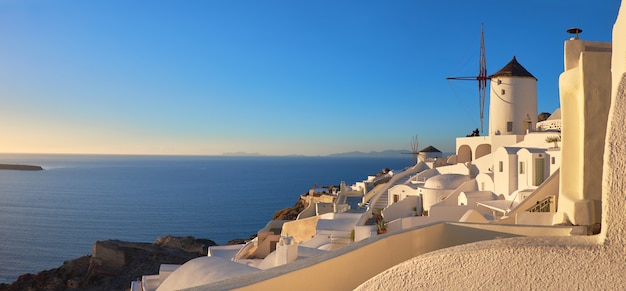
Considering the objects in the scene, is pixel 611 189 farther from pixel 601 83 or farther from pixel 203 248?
pixel 203 248

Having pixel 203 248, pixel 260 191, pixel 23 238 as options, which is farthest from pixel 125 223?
pixel 260 191

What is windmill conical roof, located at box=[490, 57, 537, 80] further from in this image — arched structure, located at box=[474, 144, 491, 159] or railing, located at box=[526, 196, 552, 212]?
railing, located at box=[526, 196, 552, 212]

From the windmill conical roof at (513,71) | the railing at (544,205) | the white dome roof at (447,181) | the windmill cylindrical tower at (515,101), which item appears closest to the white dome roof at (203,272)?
the railing at (544,205)

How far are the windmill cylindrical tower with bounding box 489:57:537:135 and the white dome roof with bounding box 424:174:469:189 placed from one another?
6.77 m

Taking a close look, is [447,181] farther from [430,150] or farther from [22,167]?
[22,167]

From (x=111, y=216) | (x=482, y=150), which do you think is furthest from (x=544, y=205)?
(x=111, y=216)

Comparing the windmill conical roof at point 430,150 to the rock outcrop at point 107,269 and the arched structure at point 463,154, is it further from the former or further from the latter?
the rock outcrop at point 107,269

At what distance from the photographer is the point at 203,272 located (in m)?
7.86

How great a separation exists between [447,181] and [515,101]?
27.8ft

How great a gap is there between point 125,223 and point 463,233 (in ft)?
200

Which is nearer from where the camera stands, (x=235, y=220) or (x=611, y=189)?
(x=611, y=189)

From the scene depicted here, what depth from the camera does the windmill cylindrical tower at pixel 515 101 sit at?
26.5 meters

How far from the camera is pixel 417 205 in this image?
2128 cm

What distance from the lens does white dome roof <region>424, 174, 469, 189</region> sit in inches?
816
